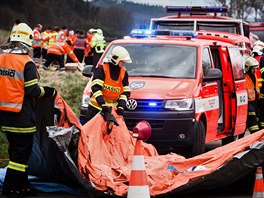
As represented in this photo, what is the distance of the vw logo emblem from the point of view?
1190cm

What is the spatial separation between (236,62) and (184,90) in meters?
2.86

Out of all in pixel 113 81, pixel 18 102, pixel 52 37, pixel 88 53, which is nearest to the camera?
pixel 18 102

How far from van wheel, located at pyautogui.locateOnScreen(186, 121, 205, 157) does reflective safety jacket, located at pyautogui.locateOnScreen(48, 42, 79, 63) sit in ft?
47.3

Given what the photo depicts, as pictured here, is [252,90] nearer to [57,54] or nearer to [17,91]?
[17,91]

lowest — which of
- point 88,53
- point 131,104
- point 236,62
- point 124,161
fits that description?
point 88,53

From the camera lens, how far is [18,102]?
29.8 feet

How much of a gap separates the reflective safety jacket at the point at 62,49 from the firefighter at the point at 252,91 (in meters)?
12.6

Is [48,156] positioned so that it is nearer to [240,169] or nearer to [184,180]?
[184,180]

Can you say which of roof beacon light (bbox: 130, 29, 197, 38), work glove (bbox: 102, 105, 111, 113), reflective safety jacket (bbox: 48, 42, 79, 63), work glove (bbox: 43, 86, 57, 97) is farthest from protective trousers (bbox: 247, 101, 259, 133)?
reflective safety jacket (bbox: 48, 42, 79, 63)

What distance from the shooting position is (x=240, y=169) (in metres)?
8.89

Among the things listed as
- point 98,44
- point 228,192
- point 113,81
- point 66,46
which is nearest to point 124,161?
point 228,192

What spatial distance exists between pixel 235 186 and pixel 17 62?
10.0 ft

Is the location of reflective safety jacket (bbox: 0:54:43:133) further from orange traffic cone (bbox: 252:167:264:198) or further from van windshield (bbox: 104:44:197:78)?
van windshield (bbox: 104:44:197:78)

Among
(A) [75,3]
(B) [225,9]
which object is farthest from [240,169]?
(A) [75,3]
